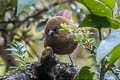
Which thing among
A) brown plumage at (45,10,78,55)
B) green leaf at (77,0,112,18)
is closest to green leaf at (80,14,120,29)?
green leaf at (77,0,112,18)

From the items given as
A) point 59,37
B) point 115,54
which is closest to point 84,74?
point 115,54

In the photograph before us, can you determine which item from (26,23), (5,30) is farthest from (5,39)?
(26,23)

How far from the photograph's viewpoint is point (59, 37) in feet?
4.12

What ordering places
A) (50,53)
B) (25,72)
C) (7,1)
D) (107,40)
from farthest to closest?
(7,1), (25,72), (50,53), (107,40)

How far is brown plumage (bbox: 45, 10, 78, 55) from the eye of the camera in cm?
117

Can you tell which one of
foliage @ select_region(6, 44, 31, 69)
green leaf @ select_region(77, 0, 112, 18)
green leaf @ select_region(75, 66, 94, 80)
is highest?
green leaf @ select_region(77, 0, 112, 18)

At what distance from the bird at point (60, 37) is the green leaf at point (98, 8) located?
447 mm

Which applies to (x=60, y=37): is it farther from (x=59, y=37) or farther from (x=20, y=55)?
(x=20, y=55)

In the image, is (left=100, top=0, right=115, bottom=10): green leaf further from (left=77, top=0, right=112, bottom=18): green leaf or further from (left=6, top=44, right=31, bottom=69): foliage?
(left=6, top=44, right=31, bottom=69): foliage

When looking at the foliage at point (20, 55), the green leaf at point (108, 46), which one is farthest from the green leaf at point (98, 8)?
the foliage at point (20, 55)

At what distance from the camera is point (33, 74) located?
76 cm

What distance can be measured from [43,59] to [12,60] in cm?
96

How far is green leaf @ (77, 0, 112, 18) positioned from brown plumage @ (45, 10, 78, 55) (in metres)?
0.45

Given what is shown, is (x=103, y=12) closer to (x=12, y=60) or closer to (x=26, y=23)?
(x=12, y=60)
